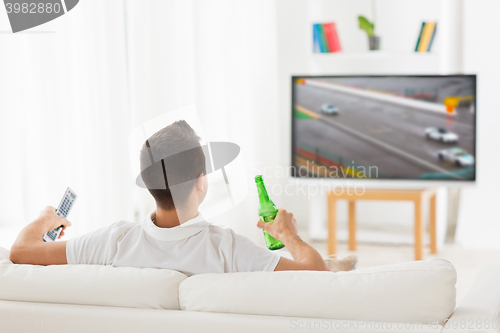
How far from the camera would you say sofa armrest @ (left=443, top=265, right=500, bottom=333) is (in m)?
0.93

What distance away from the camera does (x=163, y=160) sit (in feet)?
3.90

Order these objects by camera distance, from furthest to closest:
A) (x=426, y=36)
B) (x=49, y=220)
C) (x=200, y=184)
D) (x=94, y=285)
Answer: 1. (x=426, y=36)
2. (x=49, y=220)
3. (x=200, y=184)
4. (x=94, y=285)

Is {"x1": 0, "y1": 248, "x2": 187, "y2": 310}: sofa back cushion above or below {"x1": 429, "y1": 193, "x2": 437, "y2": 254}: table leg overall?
above

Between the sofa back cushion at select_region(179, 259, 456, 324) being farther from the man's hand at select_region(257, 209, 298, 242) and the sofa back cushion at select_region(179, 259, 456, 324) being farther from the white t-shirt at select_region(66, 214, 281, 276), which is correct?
the man's hand at select_region(257, 209, 298, 242)

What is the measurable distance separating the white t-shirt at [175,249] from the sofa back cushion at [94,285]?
0.18 ft

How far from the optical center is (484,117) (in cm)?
362

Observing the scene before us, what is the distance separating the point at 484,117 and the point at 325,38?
1.21 m

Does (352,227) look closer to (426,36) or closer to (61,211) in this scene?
(426,36)

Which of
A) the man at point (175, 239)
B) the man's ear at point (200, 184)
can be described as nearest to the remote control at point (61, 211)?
the man at point (175, 239)

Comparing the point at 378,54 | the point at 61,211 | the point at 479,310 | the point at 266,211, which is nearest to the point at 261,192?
the point at 266,211

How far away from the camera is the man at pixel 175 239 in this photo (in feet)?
3.86

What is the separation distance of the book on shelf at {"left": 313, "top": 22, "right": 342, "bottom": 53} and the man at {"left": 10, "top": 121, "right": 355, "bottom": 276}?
2.66 meters

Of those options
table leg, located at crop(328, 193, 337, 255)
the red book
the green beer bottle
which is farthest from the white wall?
the green beer bottle

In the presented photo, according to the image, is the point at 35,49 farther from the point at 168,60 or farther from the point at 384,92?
the point at 384,92
